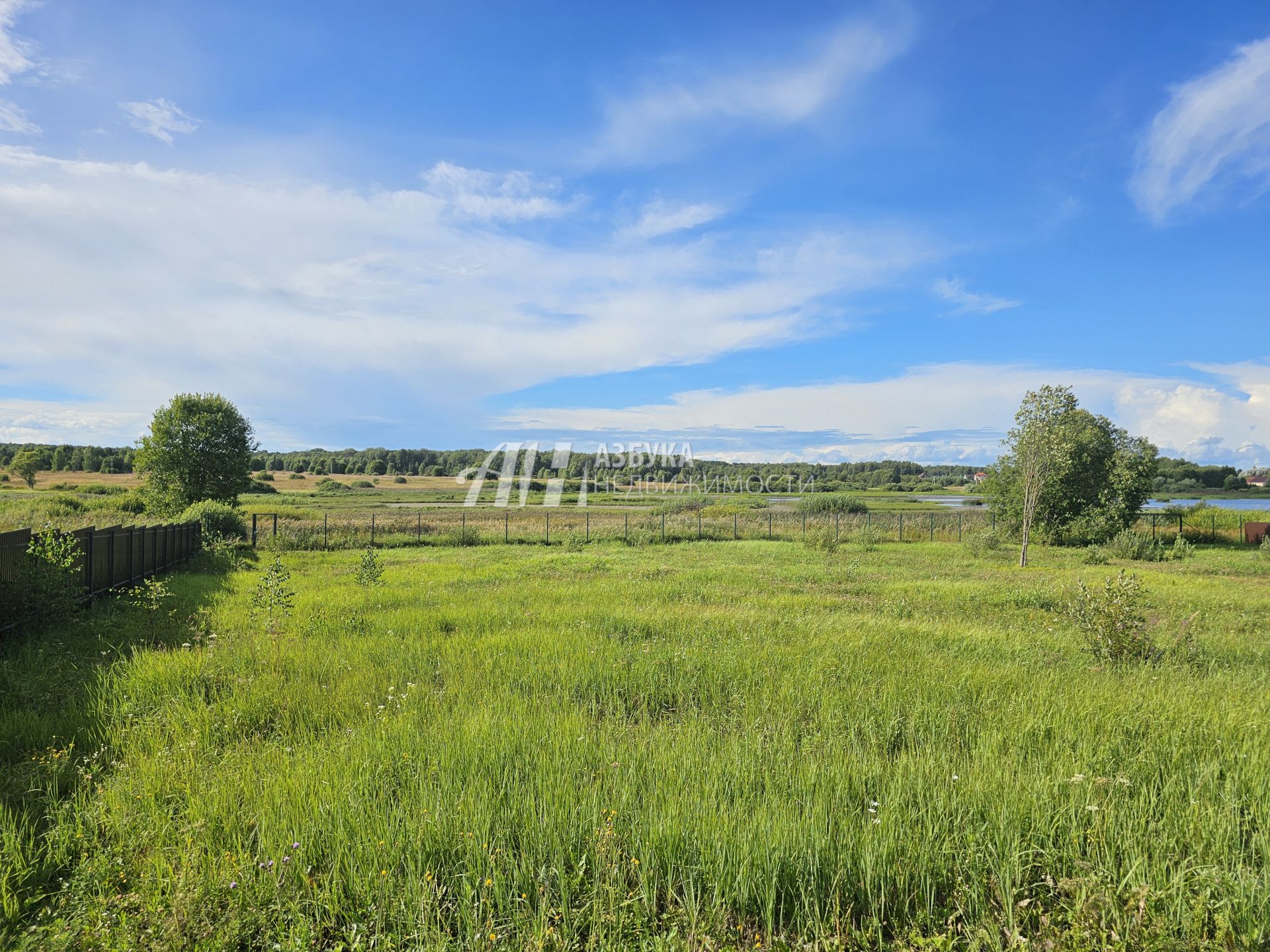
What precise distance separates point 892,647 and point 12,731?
9761 mm

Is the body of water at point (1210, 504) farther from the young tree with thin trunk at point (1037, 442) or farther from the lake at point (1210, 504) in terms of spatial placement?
the young tree with thin trunk at point (1037, 442)

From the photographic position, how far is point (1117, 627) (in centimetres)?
890

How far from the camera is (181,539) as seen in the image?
868 inches

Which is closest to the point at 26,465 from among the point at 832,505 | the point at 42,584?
the point at 42,584

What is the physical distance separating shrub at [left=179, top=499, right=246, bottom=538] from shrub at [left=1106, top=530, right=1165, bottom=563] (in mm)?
37841

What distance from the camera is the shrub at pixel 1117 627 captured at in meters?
8.69

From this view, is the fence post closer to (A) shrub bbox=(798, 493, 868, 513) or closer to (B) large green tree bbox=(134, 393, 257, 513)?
(B) large green tree bbox=(134, 393, 257, 513)

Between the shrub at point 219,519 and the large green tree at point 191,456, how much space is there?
36.0 ft

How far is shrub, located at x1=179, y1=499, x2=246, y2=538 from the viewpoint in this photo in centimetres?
2726

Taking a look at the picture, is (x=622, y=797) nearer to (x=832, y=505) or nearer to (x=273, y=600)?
A: (x=273, y=600)

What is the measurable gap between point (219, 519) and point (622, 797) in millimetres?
30157

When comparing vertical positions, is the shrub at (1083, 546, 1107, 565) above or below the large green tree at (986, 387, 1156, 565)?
below

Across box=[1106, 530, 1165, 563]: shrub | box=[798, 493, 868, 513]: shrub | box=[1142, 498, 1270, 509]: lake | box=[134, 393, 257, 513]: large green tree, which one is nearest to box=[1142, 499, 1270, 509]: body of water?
box=[1142, 498, 1270, 509]: lake

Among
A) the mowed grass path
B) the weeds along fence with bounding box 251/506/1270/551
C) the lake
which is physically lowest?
the weeds along fence with bounding box 251/506/1270/551
